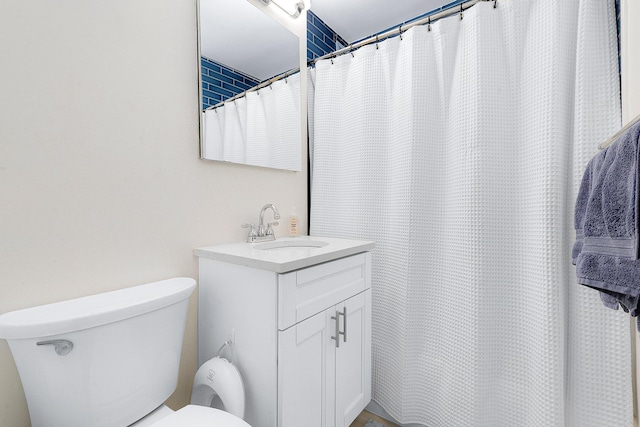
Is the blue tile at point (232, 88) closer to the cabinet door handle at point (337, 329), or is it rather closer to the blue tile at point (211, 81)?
the blue tile at point (211, 81)

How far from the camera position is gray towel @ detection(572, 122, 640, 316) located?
2.27 feet

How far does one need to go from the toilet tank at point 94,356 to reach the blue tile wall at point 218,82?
2.74ft

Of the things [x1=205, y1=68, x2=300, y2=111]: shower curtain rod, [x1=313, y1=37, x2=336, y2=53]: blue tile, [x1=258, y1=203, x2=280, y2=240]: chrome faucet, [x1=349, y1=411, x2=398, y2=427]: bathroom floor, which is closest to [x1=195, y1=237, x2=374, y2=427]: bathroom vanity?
[x1=258, y1=203, x2=280, y2=240]: chrome faucet

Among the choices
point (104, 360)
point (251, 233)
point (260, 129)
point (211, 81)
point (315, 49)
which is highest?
point (315, 49)

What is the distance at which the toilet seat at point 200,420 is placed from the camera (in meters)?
0.74

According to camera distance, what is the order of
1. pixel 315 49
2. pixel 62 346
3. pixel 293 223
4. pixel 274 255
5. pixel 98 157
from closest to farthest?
pixel 62 346 < pixel 98 157 < pixel 274 255 < pixel 293 223 < pixel 315 49

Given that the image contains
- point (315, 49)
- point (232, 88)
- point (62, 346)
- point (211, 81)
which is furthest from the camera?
point (315, 49)

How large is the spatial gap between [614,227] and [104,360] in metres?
1.38

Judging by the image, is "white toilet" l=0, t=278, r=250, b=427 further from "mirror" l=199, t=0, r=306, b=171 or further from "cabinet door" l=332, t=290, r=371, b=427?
"mirror" l=199, t=0, r=306, b=171

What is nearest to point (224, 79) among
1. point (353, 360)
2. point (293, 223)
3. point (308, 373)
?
point (293, 223)

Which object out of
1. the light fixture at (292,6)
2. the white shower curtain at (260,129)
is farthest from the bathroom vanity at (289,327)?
the light fixture at (292,6)

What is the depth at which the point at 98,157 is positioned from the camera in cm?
93

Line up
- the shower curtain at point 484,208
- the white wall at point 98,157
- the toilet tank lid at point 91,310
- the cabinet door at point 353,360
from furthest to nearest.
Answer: the cabinet door at point 353,360, the shower curtain at point 484,208, the white wall at point 98,157, the toilet tank lid at point 91,310

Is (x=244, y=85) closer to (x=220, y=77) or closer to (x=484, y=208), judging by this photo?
(x=220, y=77)
